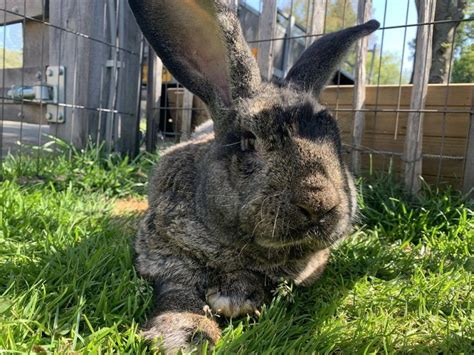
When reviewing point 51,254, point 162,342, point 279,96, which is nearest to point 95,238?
point 51,254

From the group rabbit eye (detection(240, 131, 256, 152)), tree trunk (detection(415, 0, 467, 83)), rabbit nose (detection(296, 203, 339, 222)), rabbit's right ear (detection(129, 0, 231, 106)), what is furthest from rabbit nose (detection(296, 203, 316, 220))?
tree trunk (detection(415, 0, 467, 83))

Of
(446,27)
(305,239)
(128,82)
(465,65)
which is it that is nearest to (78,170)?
(128,82)

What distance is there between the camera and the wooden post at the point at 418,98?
11.9 ft

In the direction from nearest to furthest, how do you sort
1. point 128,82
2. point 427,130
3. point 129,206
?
point 129,206, point 427,130, point 128,82

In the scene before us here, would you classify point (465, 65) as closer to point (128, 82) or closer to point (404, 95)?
point (404, 95)

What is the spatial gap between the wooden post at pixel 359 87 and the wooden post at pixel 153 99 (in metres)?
2.32

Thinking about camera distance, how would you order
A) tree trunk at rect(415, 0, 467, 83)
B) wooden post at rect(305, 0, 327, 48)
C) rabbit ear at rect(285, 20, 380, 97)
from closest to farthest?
rabbit ear at rect(285, 20, 380, 97)
tree trunk at rect(415, 0, 467, 83)
wooden post at rect(305, 0, 327, 48)

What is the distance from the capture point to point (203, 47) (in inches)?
93.9

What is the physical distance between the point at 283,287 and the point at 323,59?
1.29 meters

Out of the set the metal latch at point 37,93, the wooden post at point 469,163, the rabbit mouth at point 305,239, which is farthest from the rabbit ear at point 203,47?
the metal latch at point 37,93

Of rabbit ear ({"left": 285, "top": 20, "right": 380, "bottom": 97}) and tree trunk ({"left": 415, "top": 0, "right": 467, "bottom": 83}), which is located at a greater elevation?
tree trunk ({"left": 415, "top": 0, "right": 467, "bottom": 83})

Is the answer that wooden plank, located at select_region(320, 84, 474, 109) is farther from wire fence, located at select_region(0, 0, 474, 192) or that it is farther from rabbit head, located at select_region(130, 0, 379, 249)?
rabbit head, located at select_region(130, 0, 379, 249)

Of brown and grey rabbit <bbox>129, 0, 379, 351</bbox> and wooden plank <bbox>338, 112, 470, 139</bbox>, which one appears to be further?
wooden plank <bbox>338, 112, 470, 139</bbox>

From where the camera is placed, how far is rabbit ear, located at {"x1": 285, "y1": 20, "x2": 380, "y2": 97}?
2.55 metres
